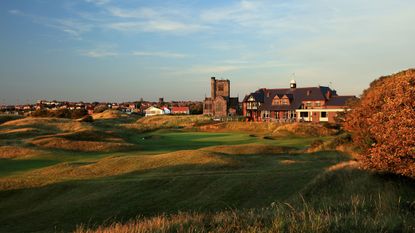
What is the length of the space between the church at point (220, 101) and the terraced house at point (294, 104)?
18.4 meters

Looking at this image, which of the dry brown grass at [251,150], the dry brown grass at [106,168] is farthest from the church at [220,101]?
the dry brown grass at [106,168]

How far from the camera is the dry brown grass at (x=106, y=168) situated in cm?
2838

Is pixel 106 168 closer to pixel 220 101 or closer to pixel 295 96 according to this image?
pixel 295 96

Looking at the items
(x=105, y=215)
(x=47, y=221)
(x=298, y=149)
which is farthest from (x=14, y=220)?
(x=298, y=149)

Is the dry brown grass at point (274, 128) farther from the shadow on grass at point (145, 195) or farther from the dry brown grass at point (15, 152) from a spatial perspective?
the dry brown grass at point (15, 152)

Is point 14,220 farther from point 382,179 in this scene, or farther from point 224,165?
point 382,179

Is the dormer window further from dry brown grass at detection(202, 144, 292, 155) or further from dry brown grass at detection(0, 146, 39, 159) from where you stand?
dry brown grass at detection(0, 146, 39, 159)

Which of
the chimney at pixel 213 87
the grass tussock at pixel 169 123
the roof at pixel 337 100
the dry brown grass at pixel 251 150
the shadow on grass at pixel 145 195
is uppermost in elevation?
the chimney at pixel 213 87

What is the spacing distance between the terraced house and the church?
60.3ft

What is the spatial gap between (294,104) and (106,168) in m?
73.5

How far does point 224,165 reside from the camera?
105 ft

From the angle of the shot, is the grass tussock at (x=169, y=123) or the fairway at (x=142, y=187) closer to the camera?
the fairway at (x=142, y=187)

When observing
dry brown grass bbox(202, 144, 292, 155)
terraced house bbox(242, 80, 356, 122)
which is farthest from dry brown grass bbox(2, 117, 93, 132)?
terraced house bbox(242, 80, 356, 122)

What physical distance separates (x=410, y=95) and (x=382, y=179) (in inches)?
199
